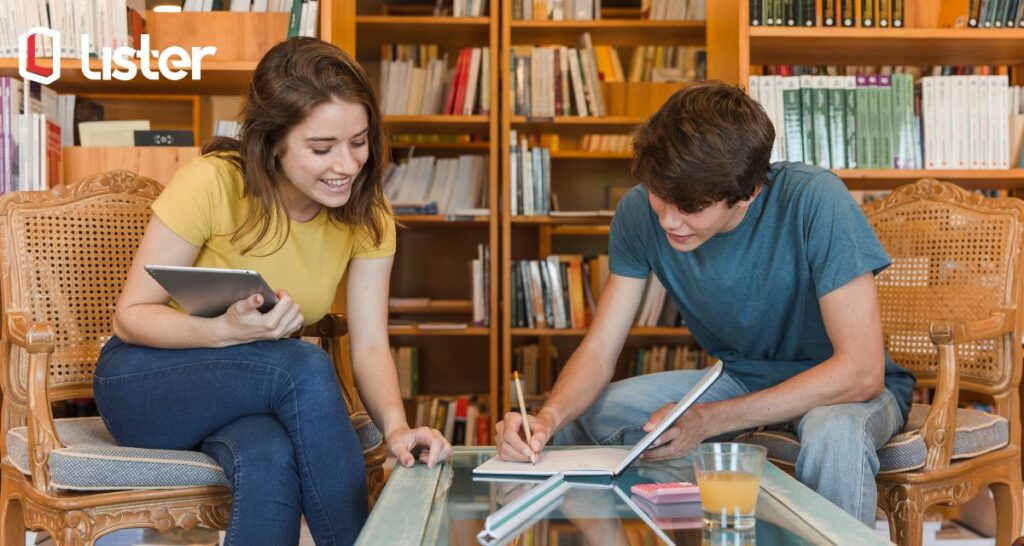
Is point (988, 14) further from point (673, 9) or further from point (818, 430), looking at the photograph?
point (818, 430)

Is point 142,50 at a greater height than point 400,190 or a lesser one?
greater

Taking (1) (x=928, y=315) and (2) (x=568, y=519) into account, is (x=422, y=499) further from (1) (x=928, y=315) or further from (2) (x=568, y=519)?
(1) (x=928, y=315)

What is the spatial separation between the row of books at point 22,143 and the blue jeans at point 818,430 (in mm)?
1522

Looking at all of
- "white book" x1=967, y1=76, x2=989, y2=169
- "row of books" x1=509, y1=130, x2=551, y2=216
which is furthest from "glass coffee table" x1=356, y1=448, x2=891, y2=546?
"row of books" x1=509, y1=130, x2=551, y2=216

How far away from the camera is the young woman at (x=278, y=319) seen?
150 centimetres

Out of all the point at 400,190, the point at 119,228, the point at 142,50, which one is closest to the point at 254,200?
the point at 119,228

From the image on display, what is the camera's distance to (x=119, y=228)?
2.06 m

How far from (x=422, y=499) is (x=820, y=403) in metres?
0.71

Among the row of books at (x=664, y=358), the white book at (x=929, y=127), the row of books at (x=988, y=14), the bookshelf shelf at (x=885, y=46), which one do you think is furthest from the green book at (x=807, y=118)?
the row of books at (x=664, y=358)

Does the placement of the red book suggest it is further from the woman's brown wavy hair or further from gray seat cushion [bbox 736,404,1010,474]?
gray seat cushion [bbox 736,404,1010,474]

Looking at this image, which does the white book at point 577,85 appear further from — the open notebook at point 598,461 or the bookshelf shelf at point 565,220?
the open notebook at point 598,461

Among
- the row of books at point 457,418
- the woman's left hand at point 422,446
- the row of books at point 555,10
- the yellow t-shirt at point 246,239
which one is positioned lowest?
the row of books at point 457,418

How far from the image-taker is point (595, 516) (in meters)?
1.21

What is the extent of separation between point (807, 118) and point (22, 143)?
6.50ft
